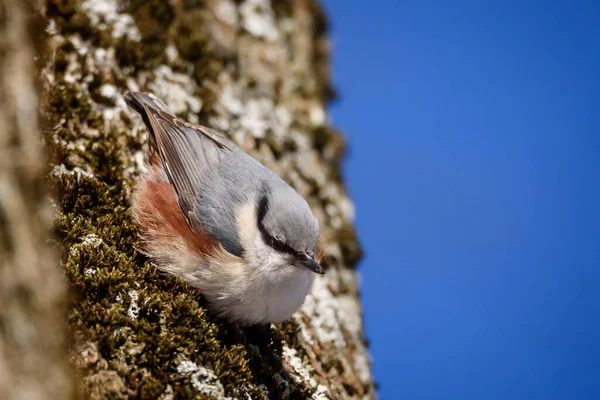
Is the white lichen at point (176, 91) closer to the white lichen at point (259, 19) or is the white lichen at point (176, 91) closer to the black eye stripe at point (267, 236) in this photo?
the white lichen at point (259, 19)

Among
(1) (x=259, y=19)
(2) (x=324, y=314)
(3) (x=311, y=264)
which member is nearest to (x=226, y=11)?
(1) (x=259, y=19)

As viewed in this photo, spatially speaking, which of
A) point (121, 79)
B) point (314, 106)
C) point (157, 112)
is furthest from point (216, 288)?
point (314, 106)

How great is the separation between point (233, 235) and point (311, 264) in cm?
44

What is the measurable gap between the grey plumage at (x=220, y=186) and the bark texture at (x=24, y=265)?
134 centimetres

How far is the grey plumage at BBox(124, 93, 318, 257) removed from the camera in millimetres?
3129

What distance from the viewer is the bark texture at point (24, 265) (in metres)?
1.68

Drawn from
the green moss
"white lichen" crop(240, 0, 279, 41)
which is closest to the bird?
the green moss

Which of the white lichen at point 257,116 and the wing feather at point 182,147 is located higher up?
the white lichen at point 257,116

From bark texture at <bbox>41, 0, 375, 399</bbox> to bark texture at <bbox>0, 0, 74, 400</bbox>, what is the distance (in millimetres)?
764

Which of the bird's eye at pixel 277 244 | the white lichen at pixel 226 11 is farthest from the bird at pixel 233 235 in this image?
the white lichen at pixel 226 11

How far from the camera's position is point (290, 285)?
10.4ft

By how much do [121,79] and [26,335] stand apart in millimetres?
2755

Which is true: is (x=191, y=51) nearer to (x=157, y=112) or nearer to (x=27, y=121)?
(x=157, y=112)

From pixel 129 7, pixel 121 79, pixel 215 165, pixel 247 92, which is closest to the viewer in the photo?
pixel 215 165
